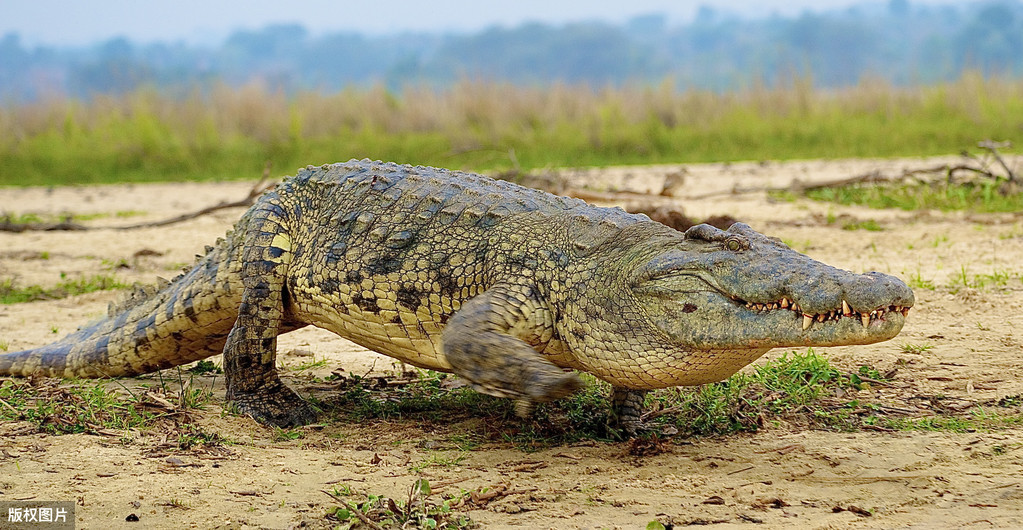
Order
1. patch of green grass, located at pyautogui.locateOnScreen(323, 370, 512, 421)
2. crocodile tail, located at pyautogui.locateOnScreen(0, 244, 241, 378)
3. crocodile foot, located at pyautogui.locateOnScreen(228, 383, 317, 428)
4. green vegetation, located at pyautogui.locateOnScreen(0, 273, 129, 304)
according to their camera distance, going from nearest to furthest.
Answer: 1. crocodile foot, located at pyautogui.locateOnScreen(228, 383, 317, 428)
2. patch of green grass, located at pyautogui.locateOnScreen(323, 370, 512, 421)
3. crocodile tail, located at pyautogui.locateOnScreen(0, 244, 241, 378)
4. green vegetation, located at pyautogui.locateOnScreen(0, 273, 129, 304)

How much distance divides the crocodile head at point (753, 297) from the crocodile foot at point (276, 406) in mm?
1492

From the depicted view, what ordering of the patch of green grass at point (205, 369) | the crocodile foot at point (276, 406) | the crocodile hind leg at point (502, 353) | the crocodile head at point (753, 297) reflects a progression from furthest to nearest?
the patch of green grass at point (205, 369) < the crocodile foot at point (276, 406) < the crocodile hind leg at point (502, 353) < the crocodile head at point (753, 297)

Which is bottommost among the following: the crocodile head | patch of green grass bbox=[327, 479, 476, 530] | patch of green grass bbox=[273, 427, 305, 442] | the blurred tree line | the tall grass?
patch of green grass bbox=[273, 427, 305, 442]

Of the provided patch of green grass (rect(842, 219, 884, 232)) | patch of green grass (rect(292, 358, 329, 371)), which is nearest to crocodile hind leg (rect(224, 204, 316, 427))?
patch of green grass (rect(292, 358, 329, 371))

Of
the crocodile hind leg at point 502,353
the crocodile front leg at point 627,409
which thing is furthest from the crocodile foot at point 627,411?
the crocodile hind leg at point 502,353

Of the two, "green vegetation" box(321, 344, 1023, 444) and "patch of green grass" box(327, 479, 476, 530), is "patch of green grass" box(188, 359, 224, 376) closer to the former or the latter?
"green vegetation" box(321, 344, 1023, 444)

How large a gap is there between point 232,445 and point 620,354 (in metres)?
1.40

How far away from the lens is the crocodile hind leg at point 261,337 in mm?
3824

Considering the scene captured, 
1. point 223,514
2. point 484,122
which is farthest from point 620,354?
point 484,122

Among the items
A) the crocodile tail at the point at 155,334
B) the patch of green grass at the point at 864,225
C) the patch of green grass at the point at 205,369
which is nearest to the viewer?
the crocodile tail at the point at 155,334

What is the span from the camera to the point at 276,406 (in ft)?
12.6

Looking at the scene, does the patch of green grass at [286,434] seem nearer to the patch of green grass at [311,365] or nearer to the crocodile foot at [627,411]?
the patch of green grass at [311,365]

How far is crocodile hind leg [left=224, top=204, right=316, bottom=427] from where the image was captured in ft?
12.5

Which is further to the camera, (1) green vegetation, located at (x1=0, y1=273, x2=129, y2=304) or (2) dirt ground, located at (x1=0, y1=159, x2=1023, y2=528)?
(1) green vegetation, located at (x1=0, y1=273, x2=129, y2=304)
